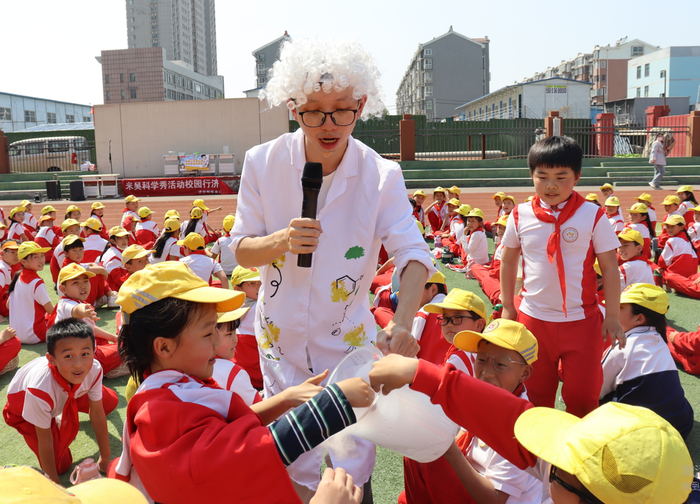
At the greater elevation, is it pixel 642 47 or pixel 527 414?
pixel 642 47

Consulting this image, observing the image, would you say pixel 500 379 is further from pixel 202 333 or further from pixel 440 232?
pixel 440 232

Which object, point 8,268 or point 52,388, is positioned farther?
point 8,268

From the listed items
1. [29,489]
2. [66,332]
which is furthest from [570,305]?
[66,332]

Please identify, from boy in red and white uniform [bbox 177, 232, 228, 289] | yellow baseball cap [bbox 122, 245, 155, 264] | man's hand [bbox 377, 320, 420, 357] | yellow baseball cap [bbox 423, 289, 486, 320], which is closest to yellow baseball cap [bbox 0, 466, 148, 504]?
man's hand [bbox 377, 320, 420, 357]

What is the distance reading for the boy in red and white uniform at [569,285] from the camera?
321 cm

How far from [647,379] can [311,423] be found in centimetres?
309

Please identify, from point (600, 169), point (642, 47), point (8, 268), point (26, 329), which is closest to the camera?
point (26, 329)

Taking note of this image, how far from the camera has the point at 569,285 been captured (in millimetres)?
3248

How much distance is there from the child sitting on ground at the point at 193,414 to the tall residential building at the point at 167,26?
102285mm

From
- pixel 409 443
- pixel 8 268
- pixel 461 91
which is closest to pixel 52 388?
pixel 409 443

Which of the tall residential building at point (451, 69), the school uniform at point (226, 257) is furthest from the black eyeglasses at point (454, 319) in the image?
the tall residential building at point (451, 69)

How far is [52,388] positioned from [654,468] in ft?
11.4

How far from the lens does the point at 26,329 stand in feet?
20.2

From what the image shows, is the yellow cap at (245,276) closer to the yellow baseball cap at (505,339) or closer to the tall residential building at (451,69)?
the yellow baseball cap at (505,339)
